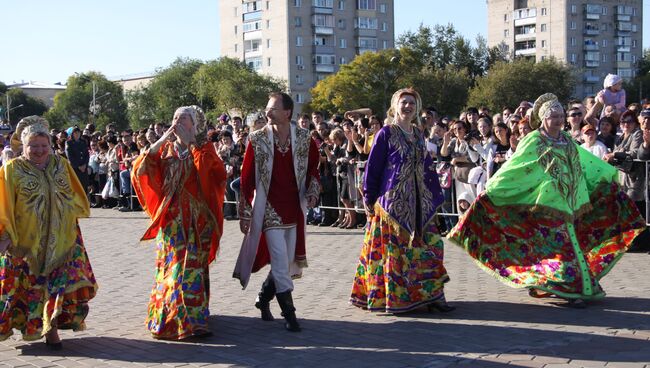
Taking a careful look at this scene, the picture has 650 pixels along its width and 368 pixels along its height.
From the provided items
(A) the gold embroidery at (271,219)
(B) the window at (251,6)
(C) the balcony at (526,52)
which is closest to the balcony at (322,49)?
(B) the window at (251,6)

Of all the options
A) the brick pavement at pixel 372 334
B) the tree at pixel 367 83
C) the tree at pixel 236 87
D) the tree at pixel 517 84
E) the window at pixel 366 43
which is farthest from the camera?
the window at pixel 366 43

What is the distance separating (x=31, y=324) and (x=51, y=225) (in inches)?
30.4

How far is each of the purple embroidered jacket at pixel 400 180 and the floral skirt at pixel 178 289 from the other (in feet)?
5.70

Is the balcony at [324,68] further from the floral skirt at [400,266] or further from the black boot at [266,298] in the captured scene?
the black boot at [266,298]

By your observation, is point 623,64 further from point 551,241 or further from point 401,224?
point 401,224

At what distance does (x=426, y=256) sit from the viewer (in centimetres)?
791

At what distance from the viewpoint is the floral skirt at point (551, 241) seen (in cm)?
799

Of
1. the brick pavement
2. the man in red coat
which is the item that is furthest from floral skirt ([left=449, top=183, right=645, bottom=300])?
the man in red coat

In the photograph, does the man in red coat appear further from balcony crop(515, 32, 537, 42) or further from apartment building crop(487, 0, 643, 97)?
balcony crop(515, 32, 537, 42)

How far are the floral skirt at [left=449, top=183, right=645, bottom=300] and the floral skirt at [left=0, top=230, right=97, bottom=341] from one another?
3.57 metres

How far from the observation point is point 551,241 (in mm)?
8156

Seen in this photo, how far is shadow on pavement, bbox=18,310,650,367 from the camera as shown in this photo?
642 cm

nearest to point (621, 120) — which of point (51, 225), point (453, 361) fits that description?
point (453, 361)

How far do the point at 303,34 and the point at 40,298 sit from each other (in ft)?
313
